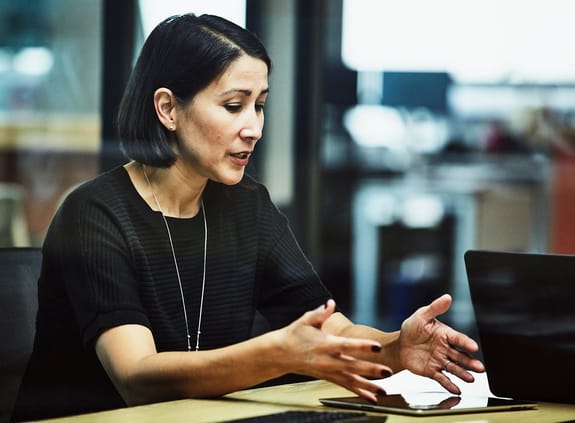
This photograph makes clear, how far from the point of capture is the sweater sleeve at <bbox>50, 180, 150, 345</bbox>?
1.94 m

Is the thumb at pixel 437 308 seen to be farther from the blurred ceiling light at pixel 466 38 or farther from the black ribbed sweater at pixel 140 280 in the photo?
the blurred ceiling light at pixel 466 38

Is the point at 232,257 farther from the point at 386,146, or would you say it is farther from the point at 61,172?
the point at 386,146

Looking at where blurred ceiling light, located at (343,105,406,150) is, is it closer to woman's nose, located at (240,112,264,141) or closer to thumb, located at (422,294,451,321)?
woman's nose, located at (240,112,264,141)

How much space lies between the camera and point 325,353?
1.60m

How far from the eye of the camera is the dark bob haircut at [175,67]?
2.07 m

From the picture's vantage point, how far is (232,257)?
85.5 inches

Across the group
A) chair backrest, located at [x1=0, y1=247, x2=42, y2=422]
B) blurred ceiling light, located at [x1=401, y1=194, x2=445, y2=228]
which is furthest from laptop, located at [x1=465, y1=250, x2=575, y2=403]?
blurred ceiling light, located at [x1=401, y1=194, x2=445, y2=228]

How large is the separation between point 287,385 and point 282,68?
90.2 inches

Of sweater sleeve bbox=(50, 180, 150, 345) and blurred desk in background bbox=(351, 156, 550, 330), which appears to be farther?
blurred desk in background bbox=(351, 156, 550, 330)

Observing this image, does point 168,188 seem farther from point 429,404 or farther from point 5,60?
point 5,60

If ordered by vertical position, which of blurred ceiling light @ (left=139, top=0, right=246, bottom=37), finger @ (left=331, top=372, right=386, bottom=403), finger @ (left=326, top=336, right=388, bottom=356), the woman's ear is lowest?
finger @ (left=331, top=372, right=386, bottom=403)

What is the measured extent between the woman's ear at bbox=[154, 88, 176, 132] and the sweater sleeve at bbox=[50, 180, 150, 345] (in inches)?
6.7

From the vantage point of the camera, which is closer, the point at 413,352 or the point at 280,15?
the point at 413,352

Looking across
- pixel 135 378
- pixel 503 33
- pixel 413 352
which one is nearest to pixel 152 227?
pixel 135 378
